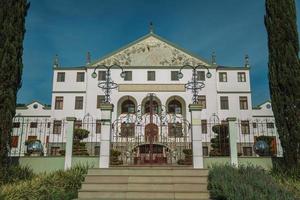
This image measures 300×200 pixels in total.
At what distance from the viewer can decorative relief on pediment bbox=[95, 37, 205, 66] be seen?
3847 cm

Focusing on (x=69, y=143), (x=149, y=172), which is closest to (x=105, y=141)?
(x=69, y=143)

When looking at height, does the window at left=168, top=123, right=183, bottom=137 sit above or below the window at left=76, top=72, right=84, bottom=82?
below

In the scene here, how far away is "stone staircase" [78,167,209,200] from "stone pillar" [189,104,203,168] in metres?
1.12

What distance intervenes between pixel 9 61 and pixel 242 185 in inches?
331

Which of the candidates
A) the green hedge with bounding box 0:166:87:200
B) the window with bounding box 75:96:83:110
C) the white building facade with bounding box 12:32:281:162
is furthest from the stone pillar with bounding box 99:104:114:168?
the window with bounding box 75:96:83:110

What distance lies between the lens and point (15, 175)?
1009 cm

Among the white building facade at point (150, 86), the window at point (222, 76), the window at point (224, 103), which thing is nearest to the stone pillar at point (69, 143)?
the white building facade at point (150, 86)

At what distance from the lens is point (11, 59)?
1084 centimetres

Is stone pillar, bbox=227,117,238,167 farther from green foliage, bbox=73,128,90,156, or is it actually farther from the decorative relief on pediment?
the decorative relief on pediment

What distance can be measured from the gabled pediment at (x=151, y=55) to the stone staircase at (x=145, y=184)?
28.7 metres

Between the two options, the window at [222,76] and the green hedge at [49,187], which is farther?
the window at [222,76]

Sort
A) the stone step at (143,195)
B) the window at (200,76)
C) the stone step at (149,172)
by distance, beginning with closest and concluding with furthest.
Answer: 1. the stone step at (143,195)
2. the stone step at (149,172)
3. the window at (200,76)

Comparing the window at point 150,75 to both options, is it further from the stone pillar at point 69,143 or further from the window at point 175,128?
the stone pillar at point 69,143

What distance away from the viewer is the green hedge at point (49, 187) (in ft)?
26.9
